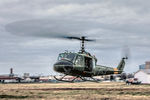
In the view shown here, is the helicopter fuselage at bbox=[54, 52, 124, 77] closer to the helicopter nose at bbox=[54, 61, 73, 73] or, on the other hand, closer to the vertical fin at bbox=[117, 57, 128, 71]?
the helicopter nose at bbox=[54, 61, 73, 73]

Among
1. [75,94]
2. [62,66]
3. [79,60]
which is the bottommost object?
[75,94]

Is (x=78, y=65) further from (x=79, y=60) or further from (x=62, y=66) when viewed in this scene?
(x=62, y=66)

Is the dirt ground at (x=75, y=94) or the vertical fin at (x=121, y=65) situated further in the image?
the vertical fin at (x=121, y=65)

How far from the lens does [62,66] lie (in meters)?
40.0

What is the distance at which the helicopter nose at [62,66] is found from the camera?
40000mm

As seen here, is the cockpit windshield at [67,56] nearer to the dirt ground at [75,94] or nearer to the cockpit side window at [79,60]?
the cockpit side window at [79,60]

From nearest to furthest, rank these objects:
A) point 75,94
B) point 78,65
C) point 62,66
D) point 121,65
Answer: point 75,94, point 62,66, point 78,65, point 121,65

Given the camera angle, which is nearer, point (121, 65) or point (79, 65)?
point (79, 65)

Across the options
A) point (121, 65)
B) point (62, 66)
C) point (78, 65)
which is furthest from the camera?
point (121, 65)

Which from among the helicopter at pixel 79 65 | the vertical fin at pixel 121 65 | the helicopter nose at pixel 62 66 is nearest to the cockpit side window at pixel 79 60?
the helicopter at pixel 79 65

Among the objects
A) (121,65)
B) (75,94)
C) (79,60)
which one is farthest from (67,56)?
(121,65)

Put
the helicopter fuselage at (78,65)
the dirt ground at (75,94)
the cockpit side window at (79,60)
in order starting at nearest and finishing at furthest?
the dirt ground at (75,94) < the helicopter fuselage at (78,65) < the cockpit side window at (79,60)

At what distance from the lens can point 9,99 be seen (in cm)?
2355

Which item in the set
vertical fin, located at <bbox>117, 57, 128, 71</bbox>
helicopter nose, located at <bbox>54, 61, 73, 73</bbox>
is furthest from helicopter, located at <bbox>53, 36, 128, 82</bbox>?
vertical fin, located at <bbox>117, 57, 128, 71</bbox>
